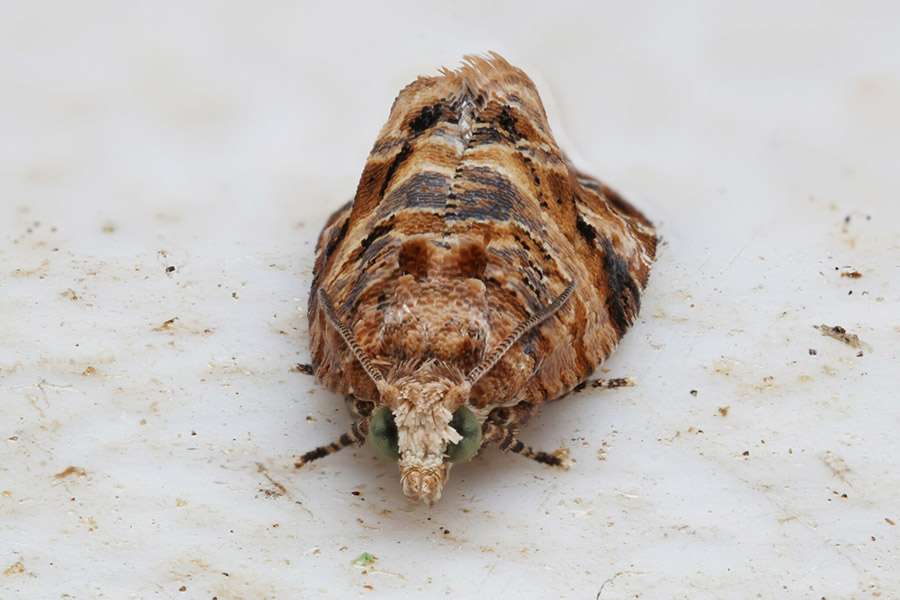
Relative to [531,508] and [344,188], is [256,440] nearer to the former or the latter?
[531,508]

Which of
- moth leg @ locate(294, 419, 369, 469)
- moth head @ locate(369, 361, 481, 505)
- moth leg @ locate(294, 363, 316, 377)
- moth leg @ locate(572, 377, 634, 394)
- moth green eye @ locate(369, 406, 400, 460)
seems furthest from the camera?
moth leg @ locate(294, 363, 316, 377)

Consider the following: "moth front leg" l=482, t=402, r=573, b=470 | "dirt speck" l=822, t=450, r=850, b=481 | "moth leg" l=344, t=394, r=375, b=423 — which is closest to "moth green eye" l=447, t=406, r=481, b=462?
"moth front leg" l=482, t=402, r=573, b=470

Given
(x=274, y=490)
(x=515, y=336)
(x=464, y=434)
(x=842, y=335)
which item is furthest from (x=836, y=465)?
(x=274, y=490)

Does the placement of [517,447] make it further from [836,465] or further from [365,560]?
[836,465]

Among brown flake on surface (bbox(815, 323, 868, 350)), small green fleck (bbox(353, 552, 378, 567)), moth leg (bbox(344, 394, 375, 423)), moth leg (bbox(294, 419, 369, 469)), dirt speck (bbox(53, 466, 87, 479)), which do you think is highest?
brown flake on surface (bbox(815, 323, 868, 350))

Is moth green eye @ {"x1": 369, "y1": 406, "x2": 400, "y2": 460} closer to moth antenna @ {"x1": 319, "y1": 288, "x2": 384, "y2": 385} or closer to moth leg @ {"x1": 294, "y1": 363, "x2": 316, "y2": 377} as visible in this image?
moth antenna @ {"x1": 319, "y1": 288, "x2": 384, "y2": 385}

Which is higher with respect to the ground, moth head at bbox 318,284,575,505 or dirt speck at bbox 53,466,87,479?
moth head at bbox 318,284,575,505

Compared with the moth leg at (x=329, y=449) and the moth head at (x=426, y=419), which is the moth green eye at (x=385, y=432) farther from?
the moth leg at (x=329, y=449)

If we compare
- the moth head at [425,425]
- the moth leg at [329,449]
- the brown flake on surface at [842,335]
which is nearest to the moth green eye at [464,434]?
the moth head at [425,425]

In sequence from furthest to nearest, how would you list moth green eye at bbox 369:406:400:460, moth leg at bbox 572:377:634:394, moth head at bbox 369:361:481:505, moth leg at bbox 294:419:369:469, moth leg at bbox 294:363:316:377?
moth leg at bbox 294:363:316:377, moth leg at bbox 572:377:634:394, moth leg at bbox 294:419:369:469, moth green eye at bbox 369:406:400:460, moth head at bbox 369:361:481:505
